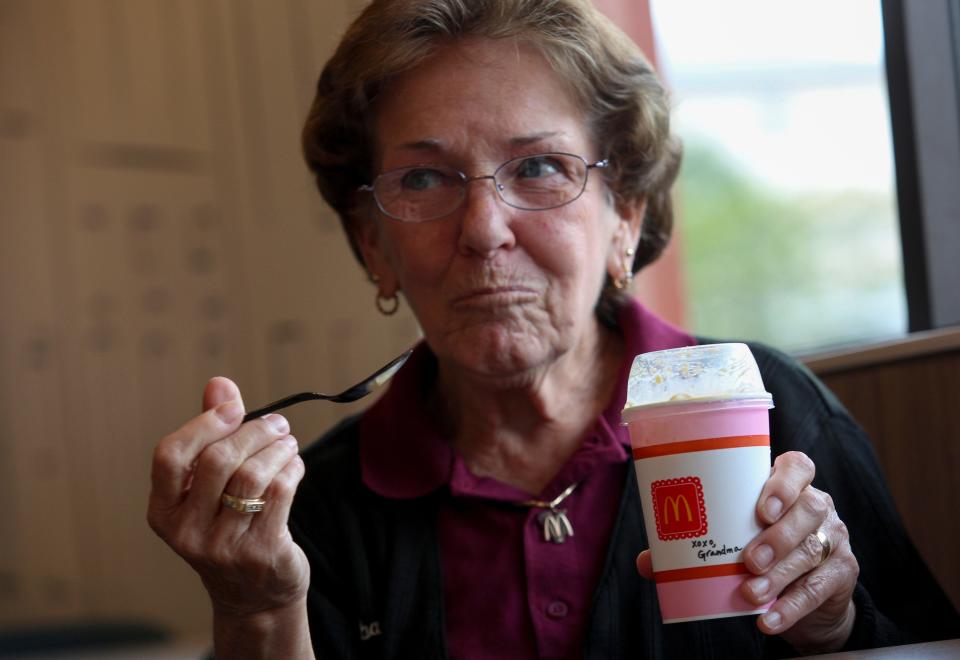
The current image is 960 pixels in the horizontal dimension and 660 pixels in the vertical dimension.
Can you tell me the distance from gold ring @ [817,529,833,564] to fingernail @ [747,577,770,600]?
4.2 inches

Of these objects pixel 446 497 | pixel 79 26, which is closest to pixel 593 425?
pixel 446 497

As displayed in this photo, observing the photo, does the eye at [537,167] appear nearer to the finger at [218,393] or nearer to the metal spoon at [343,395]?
the metal spoon at [343,395]

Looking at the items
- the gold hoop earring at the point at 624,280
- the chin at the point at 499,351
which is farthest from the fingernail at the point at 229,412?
the gold hoop earring at the point at 624,280

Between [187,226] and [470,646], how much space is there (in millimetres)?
2123

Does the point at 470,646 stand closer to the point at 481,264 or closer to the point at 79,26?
the point at 481,264

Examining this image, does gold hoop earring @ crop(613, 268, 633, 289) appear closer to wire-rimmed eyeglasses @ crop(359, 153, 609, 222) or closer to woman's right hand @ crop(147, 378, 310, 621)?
wire-rimmed eyeglasses @ crop(359, 153, 609, 222)

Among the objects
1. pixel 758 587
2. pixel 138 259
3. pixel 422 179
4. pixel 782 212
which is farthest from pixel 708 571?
pixel 782 212

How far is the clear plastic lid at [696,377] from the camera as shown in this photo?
102 cm

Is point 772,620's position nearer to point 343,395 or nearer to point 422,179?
point 343,395

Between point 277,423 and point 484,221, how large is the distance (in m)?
0.43

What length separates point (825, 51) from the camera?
132 inches

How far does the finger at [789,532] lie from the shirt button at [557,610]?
1.50ft

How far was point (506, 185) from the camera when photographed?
60.6 inches

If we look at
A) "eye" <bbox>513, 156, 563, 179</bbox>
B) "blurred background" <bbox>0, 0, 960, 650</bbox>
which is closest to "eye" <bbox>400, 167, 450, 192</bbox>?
"eye" <bbox>513, 156, 563, 179</bbox>
